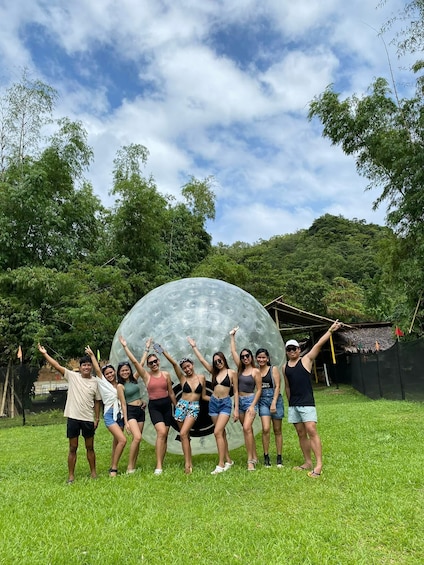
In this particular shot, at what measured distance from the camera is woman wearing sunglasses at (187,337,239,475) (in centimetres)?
595

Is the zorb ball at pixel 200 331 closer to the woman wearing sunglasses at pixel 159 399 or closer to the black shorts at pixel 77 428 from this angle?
the woman wearing sunglasses at pixel 159 399

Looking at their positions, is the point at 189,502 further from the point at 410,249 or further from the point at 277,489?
the point at 410,249

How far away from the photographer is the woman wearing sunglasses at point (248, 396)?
597cm

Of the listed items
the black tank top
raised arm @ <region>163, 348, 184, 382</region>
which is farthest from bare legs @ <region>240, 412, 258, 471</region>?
raised arm @ <region>163, 348, 184, 382</region>

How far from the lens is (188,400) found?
6.07m

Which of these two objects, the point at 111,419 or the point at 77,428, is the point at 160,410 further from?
the point at 77,428

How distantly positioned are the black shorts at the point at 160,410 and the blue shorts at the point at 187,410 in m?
0.13

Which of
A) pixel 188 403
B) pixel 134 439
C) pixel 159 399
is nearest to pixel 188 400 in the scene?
pixel 188 403

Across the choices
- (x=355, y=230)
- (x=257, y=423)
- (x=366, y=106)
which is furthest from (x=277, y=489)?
(x=355, y=230)

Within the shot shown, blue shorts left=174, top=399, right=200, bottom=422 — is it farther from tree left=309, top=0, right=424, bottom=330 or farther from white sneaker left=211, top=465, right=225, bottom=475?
tree left=309, top=0, right=424, bottom=330

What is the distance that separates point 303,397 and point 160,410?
1.84 m

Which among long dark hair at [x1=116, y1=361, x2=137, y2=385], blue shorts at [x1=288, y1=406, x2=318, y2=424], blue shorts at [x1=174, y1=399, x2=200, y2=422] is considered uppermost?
long dark hair at [x1=116, y1=361, x2=137, y2=385]

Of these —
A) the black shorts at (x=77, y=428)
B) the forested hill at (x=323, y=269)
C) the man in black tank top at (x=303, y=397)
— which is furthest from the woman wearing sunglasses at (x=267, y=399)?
the forested hill at (x=323, y=269)

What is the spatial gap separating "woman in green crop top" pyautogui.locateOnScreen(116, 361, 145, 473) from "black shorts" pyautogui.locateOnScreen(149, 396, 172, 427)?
19cm
